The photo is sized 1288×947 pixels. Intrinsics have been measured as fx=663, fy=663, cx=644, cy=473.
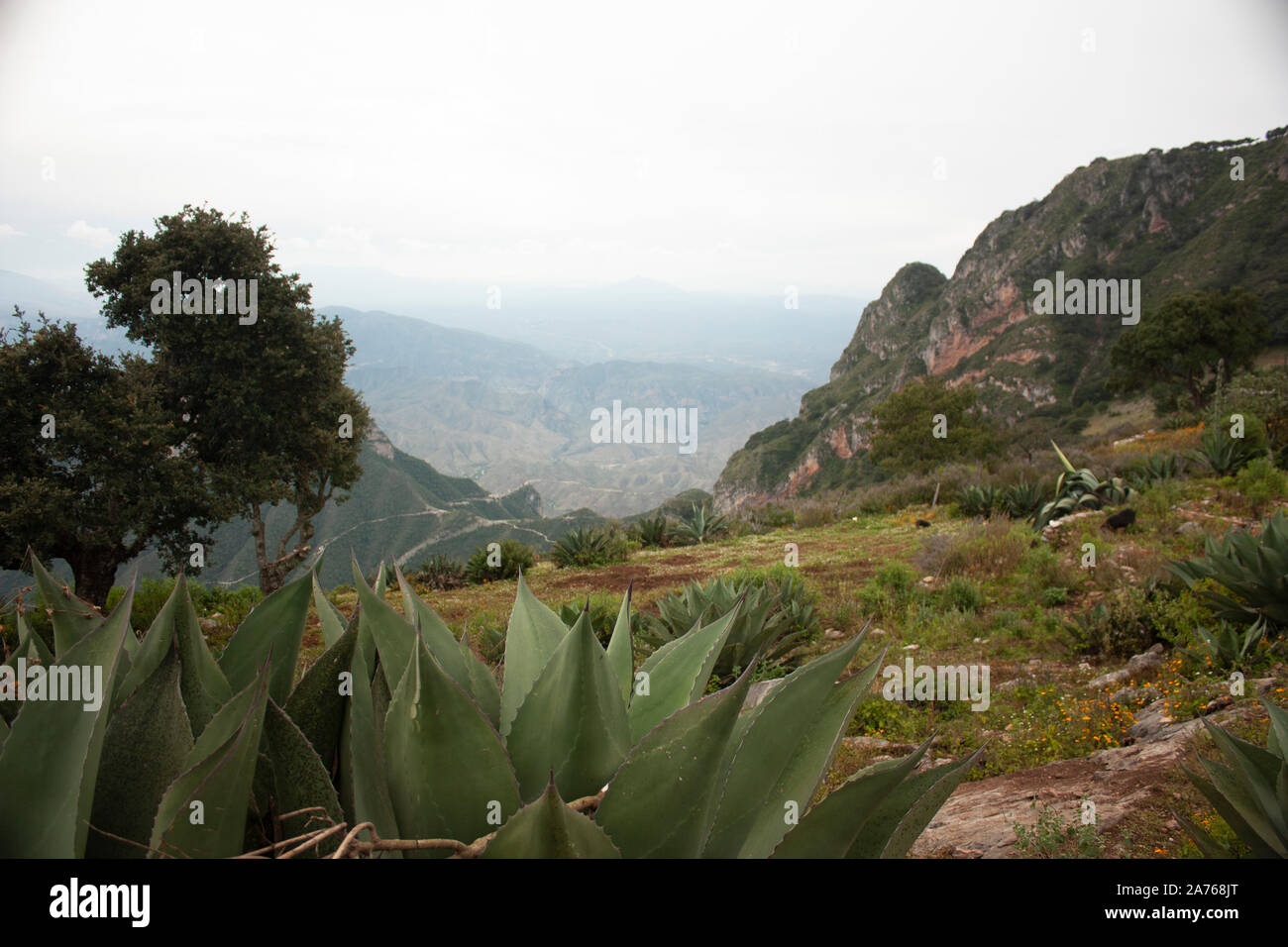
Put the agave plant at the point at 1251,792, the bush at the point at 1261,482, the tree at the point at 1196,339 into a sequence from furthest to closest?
the tree at the point at 1196,339 → the bush at the point at 1261,482 → the agave plant at the point at 1251,792

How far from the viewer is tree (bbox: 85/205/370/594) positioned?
13.7m

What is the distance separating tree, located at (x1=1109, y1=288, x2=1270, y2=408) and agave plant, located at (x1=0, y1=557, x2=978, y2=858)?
46.3 meters

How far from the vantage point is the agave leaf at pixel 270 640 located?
3.13 ft

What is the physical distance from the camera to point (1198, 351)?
37.8 meters

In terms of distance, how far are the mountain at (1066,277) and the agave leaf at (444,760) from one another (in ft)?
131

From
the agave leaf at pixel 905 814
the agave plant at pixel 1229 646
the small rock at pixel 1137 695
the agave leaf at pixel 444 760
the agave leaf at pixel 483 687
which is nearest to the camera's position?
the agave leaf at pixel 444 760

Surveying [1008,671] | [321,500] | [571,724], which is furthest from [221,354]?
[571,724]

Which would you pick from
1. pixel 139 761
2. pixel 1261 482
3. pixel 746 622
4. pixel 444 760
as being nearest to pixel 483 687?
pixel 444 760

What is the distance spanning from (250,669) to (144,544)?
15351mm

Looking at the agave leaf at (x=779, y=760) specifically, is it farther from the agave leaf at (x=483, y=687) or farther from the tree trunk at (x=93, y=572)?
the tree trunk at (x=93, y=572)

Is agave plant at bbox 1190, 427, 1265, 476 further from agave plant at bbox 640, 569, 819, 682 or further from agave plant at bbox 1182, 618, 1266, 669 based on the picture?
agave plant at bbox 640, 569, 819, 682

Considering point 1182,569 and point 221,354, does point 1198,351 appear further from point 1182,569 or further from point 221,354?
point 221,354

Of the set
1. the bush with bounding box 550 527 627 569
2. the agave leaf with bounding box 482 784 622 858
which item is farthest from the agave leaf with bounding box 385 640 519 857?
the bush with bounding box 550 527 627 569

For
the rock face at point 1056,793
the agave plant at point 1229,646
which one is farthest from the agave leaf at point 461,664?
the agave plant at point 1229,646
